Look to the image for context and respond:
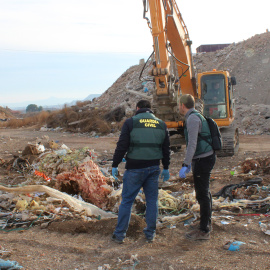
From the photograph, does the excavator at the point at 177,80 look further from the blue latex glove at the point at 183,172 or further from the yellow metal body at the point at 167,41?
the blue latex glove at the point at 183,172

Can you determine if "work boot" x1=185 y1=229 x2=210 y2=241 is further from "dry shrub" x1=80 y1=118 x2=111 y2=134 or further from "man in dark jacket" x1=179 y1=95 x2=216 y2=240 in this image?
"dry shrub" x1=80 y1=118 x2=111 y2=134

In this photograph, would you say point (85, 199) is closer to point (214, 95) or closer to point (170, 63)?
point (170, 63)

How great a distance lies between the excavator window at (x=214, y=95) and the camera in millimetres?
11312

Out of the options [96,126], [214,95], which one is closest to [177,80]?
[214,95]

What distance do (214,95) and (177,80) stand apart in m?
2.58

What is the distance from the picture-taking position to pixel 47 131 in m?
23.7

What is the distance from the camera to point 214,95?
11.5 metres

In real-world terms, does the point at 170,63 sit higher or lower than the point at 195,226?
higher

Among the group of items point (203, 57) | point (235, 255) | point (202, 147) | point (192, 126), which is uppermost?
point (203, 57)

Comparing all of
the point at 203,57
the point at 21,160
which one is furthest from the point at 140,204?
the point at 203,57

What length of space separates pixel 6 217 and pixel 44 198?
2.15 ft

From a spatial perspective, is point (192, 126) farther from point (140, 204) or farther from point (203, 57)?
point (203, 57)

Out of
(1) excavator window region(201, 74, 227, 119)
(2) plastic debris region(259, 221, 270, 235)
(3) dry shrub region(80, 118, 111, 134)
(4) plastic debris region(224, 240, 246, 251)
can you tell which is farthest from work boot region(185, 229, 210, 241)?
(3) dry shrub region(80, 118, 111, 134)

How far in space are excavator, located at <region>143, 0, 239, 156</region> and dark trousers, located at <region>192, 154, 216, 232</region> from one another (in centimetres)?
406
